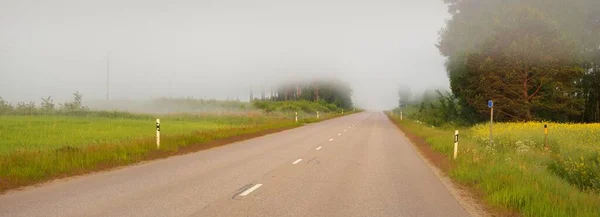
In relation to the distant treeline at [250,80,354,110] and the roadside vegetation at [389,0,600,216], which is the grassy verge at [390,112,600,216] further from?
the distant treeline at [250,80,354,110]

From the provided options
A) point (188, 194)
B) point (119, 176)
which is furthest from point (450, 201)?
point (119, 176)

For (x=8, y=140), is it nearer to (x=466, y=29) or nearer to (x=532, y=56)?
(x=532, y=56)

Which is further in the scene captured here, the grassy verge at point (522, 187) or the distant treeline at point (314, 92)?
the distant treeline at point (314, 92)

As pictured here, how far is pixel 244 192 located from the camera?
8.46 metres

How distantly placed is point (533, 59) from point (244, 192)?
31.3 m

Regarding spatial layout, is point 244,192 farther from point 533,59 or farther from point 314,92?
point 314,92

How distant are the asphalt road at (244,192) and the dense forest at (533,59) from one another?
23.8 m

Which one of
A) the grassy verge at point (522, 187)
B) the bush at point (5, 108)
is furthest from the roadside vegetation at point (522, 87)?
the bush at point (5, 108)

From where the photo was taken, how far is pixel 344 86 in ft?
534

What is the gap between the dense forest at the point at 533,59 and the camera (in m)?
32.3

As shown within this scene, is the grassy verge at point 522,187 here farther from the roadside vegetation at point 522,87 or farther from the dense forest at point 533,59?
the dense forest at point 533,59

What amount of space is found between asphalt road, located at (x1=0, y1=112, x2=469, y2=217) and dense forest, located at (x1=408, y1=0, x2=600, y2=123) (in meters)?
23.8

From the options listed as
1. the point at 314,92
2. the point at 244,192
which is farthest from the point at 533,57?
the point at 314,92

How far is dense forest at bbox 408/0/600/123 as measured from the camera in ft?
106
